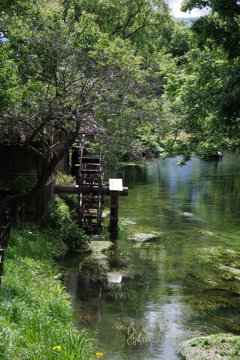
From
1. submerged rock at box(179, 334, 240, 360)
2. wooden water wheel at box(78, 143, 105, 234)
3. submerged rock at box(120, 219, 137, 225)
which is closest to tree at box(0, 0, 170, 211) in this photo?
wooden water wheel at box(78, 143, 105, 234)

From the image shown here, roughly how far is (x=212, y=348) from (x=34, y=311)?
3.41 meters

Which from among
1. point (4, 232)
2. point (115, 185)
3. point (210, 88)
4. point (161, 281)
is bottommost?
point (161, 281)

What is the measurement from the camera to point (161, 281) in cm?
1344

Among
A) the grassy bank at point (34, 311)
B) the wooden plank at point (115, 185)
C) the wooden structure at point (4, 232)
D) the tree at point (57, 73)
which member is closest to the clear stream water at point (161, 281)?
the grassy bank at point (34, 311)

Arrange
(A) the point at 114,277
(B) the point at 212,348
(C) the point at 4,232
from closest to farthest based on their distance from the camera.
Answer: (B) the point at 212,348
(C) the point at 4,232
(A) the point at 114,277

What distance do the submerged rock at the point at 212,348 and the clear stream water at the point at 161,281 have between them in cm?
25

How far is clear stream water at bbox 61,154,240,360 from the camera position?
32.7 ft

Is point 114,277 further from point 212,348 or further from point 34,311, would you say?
point 34,311

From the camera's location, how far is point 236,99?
1048 centimetres

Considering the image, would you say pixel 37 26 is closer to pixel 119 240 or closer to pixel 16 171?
pixel 16 171

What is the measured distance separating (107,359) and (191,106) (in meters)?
7.61

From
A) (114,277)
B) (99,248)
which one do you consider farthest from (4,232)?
(99,248)

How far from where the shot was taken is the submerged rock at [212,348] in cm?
854

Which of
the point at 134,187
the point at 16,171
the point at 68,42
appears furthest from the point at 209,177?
the point at 68,42
